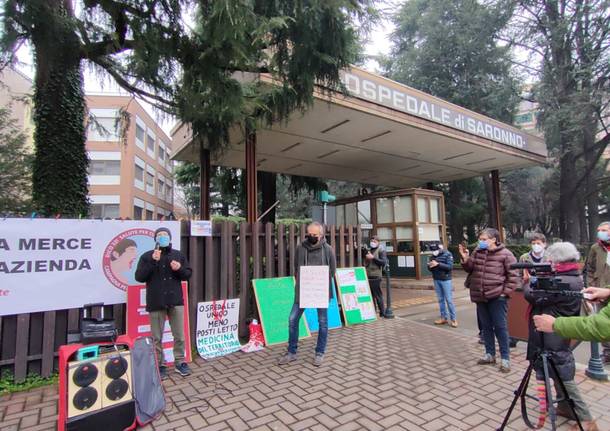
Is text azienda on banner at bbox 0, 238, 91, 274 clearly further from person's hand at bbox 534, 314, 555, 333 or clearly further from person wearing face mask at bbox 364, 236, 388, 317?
person wearing face mask at bbox 364, 236, 388, 317

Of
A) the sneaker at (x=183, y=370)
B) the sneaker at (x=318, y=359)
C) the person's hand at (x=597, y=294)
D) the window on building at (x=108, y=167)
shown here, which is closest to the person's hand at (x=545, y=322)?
the person's hand at (x=597, y=294)

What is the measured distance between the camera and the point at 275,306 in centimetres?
554

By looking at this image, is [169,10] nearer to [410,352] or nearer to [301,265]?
[301,265]

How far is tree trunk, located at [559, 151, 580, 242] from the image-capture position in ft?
53.7

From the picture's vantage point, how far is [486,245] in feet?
14.1

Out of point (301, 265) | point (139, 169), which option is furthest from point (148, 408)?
point (139, 169)

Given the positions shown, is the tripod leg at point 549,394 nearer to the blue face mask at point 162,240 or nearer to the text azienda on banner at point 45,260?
the blue face mask at point 162,240

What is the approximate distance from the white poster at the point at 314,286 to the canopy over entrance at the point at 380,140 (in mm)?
2379

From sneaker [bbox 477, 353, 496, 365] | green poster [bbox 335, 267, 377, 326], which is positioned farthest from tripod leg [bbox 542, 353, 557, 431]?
green poster [bbox 335, 267, 377, 326]

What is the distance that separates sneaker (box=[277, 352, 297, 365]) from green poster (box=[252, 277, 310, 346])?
Result: 0.75 meters

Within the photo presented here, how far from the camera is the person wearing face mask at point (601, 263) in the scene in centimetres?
438

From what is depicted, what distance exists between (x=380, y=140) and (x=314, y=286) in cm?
589

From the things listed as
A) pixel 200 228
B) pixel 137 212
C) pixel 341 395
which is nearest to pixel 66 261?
pixel 200 228

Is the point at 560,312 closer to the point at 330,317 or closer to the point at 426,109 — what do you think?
the point at 330,317
